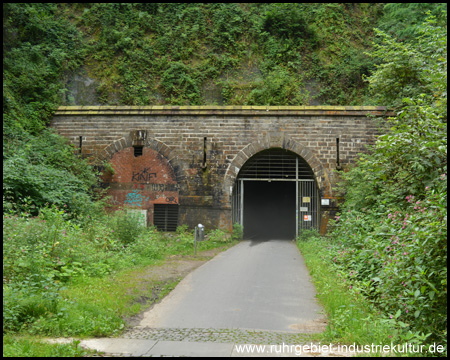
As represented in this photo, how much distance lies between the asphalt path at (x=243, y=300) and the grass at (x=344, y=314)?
0.20 meters

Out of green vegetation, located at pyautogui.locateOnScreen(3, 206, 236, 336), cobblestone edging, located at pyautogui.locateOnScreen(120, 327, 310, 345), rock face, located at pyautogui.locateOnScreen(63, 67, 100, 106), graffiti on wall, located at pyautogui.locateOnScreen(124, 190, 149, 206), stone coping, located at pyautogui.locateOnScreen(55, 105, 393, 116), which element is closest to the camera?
cobblestone edging, located at pyautogui.locateOnScreen(120, 327, 310, 345)

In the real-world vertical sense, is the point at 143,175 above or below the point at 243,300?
above

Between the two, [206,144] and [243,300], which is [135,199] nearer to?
[206,144]

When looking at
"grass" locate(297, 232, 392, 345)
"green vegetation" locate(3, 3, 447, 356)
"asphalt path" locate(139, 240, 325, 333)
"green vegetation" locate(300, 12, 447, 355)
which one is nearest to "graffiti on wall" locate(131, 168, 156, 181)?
"green vegetation" locate(3, 3, 447, 356)

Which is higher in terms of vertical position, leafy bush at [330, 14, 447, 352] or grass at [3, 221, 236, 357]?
leafy bush at [330, 14, 447, 352]

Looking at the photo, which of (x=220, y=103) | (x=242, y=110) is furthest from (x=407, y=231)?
(x=220, y=103)

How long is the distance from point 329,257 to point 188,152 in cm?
653

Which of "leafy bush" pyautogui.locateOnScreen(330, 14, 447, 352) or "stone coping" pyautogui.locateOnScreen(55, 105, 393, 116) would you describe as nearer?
"leafy bush" pyautogui.locateOnScreen(330, 14, 447, 352)

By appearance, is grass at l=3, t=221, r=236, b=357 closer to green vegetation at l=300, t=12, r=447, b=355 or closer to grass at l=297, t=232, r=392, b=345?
grass at l=297, t=232, r=392, b=345

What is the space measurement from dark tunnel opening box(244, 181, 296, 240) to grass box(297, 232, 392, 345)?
14.4 metres

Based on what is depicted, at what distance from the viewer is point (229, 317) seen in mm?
5777

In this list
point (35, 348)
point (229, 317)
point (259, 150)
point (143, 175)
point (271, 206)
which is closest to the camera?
point (35, 348)

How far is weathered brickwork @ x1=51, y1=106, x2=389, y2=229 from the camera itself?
13.6 m

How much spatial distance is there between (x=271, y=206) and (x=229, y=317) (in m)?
19.0
